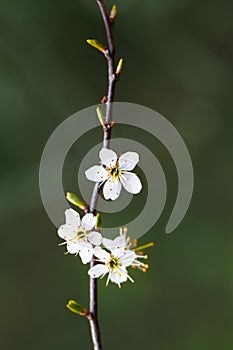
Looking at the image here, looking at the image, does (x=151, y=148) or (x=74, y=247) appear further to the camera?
(x=151, y=148)

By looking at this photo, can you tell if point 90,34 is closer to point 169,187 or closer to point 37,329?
point 169,187

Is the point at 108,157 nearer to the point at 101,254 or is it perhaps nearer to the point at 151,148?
the point at 101,254

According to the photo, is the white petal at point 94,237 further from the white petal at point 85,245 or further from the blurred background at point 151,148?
the blurred background at point 151,148

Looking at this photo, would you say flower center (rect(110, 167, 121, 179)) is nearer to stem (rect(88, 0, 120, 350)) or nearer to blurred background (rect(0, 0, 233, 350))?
stem (rect(88, 0, 120, 350))

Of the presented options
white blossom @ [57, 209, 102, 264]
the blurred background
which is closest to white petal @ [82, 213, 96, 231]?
white blossom @ [57, 209, 102, 264]

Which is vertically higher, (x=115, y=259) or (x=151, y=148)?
(x=151, y=148)

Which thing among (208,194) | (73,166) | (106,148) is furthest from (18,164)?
(106,148)

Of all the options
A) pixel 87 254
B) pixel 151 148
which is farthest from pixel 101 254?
pixel 151 148
